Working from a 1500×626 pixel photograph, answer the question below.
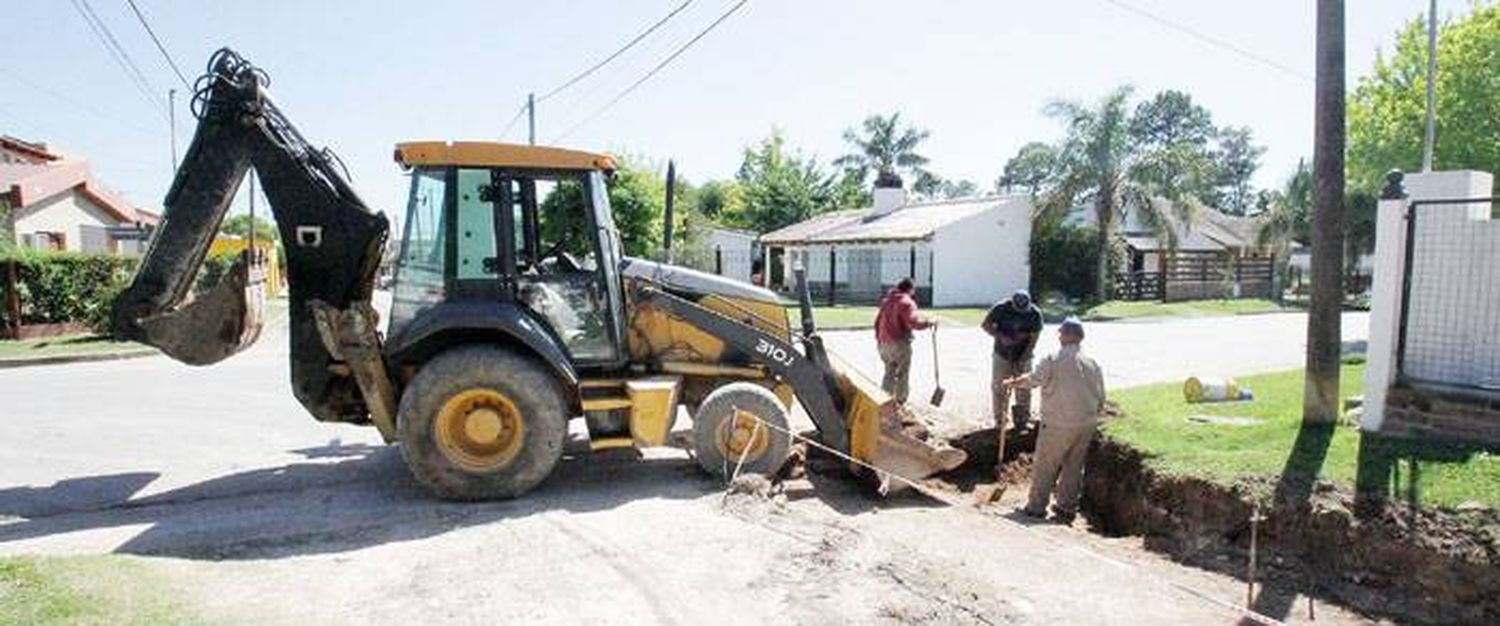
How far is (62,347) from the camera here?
18922 mm

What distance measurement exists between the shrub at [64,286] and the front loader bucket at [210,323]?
15.7 meters

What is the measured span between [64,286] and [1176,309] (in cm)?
3167

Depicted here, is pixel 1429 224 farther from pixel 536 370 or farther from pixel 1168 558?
pixel 536 370

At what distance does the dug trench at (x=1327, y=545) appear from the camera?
5676 mm

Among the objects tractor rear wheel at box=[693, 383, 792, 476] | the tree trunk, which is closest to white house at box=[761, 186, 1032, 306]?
the tree trunk

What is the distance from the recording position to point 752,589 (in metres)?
5.46

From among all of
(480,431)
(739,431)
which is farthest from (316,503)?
(739,431)

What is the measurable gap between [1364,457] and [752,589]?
→ 15.8 ft

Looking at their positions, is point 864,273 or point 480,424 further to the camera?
point 864,273

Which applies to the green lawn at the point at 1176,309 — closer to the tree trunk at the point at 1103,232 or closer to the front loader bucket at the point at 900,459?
the tree trunk at the point at 1103,232

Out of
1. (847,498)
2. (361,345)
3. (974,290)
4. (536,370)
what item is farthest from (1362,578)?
(974,290)

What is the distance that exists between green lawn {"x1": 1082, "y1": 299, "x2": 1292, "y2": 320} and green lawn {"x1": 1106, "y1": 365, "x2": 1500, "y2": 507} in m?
20.8

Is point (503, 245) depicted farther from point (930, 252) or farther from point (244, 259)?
point (930, 252)

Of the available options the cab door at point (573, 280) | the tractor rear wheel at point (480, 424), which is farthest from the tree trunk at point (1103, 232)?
the tractor rear wheel at point (480, 424)
